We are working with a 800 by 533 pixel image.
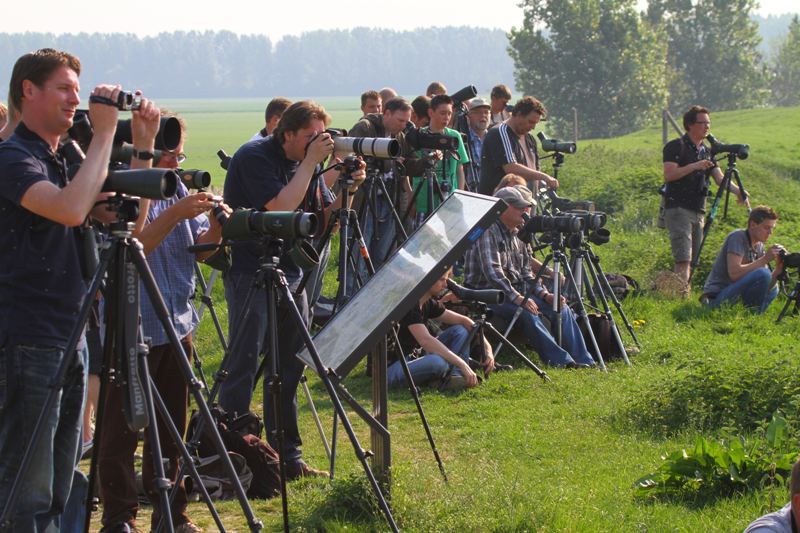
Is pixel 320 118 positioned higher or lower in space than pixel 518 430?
higher

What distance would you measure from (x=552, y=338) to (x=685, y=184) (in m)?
3.69

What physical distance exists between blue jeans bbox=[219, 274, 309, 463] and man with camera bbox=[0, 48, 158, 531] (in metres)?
2.21

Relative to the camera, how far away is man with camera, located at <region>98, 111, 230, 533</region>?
190 inches

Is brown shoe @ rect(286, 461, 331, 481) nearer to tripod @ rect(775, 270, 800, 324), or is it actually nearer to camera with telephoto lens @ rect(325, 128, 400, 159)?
camera with telephoto lens @ rect(325, 128, 400, 159)

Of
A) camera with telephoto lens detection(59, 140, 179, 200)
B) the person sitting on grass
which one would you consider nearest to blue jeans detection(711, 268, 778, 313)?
the person sitting on grass

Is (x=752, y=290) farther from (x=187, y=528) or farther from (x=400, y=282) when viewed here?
(x=187, y=528)

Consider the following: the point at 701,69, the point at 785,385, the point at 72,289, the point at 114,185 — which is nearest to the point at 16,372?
the point at 72,289

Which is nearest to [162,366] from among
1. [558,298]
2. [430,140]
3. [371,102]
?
[430,140]

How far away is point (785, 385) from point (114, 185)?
4642 mm

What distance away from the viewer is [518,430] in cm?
721

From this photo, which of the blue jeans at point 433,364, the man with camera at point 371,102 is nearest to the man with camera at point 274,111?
the blue jeans at point 433,364

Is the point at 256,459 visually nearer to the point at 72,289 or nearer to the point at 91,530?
the point at 91,530

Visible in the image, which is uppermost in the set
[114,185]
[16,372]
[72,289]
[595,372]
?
[114,185]

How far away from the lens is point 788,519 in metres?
3.56
